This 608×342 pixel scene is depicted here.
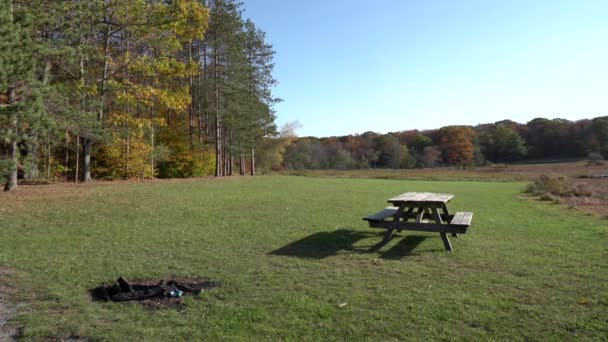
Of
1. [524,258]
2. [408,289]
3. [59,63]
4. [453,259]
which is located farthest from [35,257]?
[59,63]

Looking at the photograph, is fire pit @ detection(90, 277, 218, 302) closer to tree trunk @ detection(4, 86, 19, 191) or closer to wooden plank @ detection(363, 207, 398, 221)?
wooden plank @ detection(363, 207, 398, 221)

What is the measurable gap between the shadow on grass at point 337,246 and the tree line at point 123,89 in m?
7.23

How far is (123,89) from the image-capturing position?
19.4 meters

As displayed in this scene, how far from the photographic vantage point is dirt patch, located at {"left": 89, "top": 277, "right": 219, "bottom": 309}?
4.38 meters

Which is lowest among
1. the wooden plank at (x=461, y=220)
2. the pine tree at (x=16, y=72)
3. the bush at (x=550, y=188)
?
the bush at (x=550, y=188)

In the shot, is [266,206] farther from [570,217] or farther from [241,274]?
[570,217]

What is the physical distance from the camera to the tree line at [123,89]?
10992 millimetres

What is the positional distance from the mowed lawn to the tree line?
355 cm

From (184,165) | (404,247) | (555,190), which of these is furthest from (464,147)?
(404,247)

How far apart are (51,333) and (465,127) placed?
95032 mm

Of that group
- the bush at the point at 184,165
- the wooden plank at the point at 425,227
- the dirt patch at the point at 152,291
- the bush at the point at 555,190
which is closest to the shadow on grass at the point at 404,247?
the wooden plank at the point at 425,227

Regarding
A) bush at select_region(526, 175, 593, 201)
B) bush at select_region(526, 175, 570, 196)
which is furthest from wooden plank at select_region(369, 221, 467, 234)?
bush at select_region(526, 175, 570, 196)

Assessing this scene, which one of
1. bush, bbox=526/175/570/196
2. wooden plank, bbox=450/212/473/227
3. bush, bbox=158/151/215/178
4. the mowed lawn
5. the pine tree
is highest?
the pine tree

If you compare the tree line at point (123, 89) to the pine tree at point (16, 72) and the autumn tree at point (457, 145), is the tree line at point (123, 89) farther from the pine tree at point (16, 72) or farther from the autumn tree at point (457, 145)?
the autumn tree at point (457, 145)
